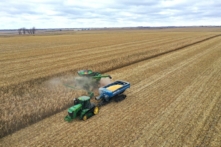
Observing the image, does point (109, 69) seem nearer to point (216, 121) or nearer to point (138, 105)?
point (138, 105)

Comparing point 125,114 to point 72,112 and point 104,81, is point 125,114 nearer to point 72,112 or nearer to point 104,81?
point 72,112

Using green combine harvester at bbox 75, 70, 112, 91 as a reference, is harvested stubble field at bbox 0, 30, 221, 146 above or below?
below

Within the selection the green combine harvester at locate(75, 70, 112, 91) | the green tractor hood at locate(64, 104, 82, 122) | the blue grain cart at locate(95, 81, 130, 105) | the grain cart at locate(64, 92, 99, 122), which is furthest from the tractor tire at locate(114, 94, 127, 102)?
the green tractor hood at locate(64, 104, 82, 122)

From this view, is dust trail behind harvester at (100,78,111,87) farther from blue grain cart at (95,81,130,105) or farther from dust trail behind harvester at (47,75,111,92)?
blue grain cart at (95,81,130,105)

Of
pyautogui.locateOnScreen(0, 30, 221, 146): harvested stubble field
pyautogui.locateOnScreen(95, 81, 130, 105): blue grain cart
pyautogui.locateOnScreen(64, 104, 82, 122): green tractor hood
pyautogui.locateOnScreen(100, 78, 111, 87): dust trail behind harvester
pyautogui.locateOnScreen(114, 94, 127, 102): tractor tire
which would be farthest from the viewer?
pyautogui.locateOnScreen(100, 78, 111, 87): dust trail behind harvester

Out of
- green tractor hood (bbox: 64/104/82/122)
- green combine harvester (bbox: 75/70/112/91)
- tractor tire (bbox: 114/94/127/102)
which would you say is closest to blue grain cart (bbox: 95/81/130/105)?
tractor tire (bbox: 114/94/127/102)

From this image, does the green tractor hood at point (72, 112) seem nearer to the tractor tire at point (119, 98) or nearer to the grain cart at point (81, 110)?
the grain cart at point (81, 110)

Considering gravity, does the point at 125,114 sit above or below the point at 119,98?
below

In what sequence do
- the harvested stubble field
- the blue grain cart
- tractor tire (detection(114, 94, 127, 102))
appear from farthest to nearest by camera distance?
tractor tire (detection(114, 94, 127, 102)), the blue grain cart, the harvested stubble field

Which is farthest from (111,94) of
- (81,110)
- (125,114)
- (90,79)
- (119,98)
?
(90,79)

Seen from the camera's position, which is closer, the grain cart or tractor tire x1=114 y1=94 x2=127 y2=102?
the grain cart

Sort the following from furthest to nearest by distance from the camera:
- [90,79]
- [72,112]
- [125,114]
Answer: [90,79] < [125,114] < [72,112]

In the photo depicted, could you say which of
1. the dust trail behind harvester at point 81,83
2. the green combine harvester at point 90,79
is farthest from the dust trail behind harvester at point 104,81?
the green combine harvester at point 90,79
